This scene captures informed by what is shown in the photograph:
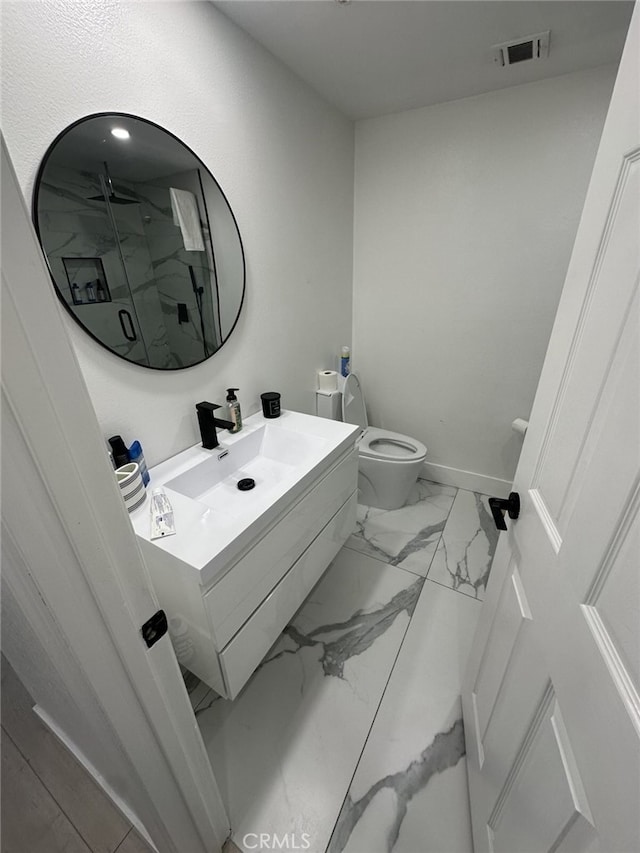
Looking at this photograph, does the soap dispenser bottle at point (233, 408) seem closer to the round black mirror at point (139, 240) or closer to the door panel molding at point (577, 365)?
the round black mirror at point (139, 240)

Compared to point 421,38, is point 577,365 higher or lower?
lower

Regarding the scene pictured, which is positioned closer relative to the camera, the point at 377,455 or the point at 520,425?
the point at 520,425

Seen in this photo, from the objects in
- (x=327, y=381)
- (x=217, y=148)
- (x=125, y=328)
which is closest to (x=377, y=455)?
(x=327, y=381)

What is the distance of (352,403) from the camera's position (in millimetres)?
2164

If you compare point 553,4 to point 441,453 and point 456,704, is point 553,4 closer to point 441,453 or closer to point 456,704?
point 441,453

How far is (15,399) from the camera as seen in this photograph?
34 cm

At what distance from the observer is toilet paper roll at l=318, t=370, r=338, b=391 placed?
78.5 inches

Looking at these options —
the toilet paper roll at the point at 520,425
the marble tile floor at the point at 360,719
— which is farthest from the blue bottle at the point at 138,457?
the toilet paper roll at the point at 520,425

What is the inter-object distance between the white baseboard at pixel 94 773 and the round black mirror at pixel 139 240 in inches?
46.1

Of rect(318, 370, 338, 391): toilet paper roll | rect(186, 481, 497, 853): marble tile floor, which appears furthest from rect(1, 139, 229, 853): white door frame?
rect(318, 370, 338, 391): toilet paper roll

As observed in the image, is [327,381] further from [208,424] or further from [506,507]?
[506,507]

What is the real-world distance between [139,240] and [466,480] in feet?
7.53

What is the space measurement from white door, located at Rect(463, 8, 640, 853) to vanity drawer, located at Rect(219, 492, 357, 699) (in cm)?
65

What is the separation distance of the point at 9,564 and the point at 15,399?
222 millimetres
